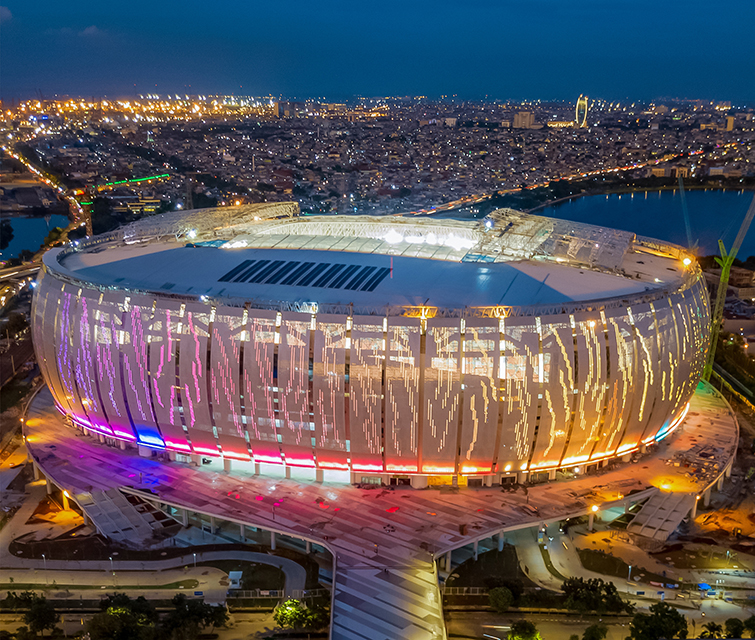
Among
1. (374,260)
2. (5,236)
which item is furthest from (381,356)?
(5,236)

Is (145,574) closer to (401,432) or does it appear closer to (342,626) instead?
(342,626)

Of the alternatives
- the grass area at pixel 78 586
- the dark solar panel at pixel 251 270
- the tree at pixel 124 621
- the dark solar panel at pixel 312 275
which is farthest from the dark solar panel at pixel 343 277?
the tree at pixel 124 621

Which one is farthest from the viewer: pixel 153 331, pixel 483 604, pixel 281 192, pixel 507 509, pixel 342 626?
pixel 281 192

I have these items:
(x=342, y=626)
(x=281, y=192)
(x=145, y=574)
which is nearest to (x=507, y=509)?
(x=342, y=626)

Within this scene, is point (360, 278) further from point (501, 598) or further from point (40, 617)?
point (40, 617)

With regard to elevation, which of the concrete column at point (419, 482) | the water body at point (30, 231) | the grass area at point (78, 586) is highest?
the water body at point (30, 231)

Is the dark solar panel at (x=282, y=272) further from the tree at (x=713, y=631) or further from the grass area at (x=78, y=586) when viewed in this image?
the tree at (x=713, y=631)

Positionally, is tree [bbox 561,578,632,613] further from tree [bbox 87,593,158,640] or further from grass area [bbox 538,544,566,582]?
tree [bbox 87,593,158,640]
